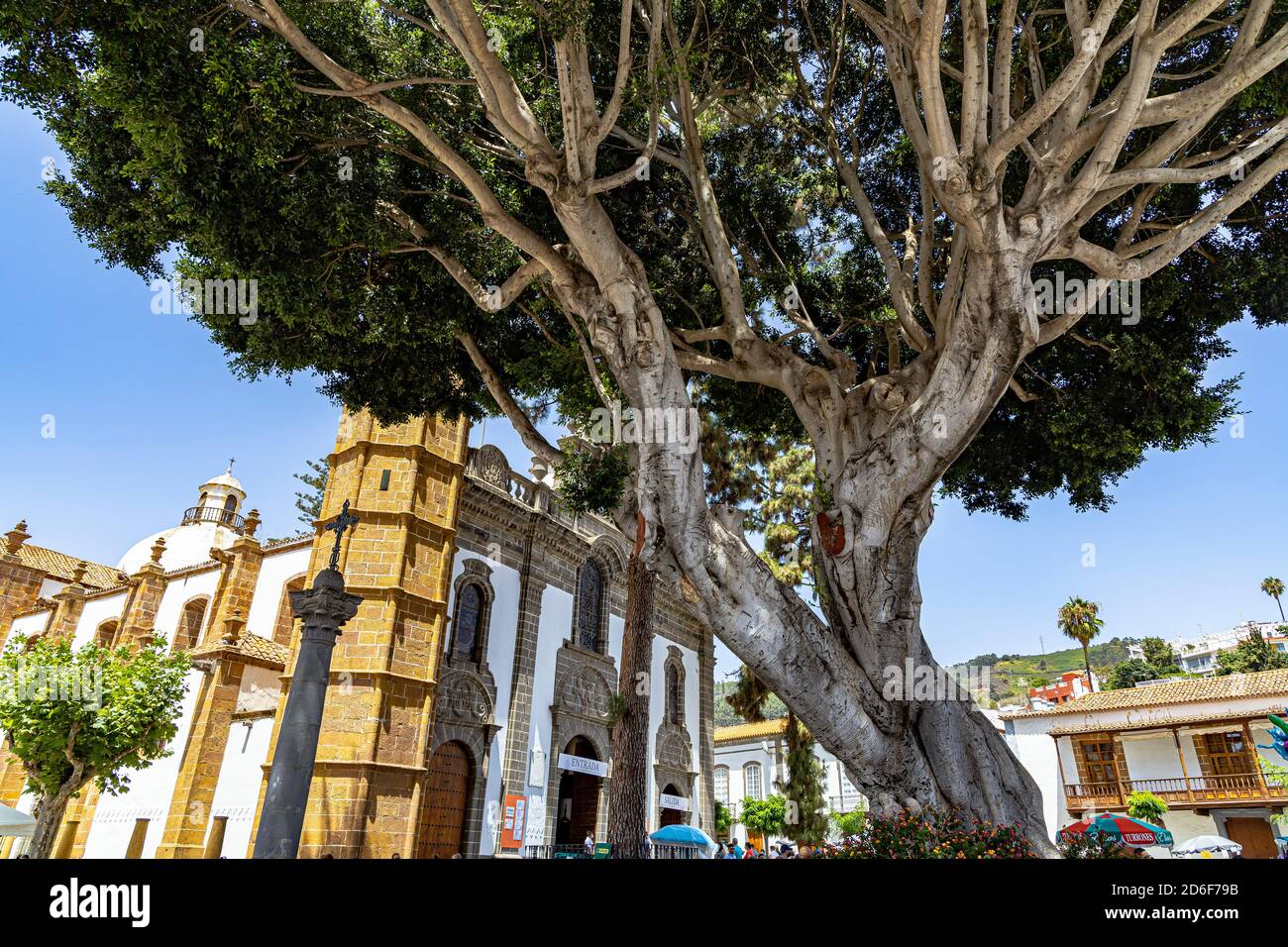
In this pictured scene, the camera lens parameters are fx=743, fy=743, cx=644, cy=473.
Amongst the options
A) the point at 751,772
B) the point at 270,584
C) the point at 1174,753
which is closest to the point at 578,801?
the point at 270,584

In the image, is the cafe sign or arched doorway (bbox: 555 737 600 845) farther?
arched doorway (bbox: 555 737 600 845)

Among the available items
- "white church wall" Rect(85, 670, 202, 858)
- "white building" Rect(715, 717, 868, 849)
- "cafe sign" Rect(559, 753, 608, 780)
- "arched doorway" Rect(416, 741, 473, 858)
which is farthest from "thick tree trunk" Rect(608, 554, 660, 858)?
"white building" Rect(715, 717, 868, 849)

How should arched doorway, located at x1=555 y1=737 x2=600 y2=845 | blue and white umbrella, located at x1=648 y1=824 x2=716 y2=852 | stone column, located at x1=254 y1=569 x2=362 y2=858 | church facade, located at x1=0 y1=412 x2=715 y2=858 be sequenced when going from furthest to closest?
arched doorway, located at x1=555 y1=737 x2=600 y2=845 < blue and white umbrella, located at x1=648 y1=824 x2=716 y2=852 < church facade, located at x1=0 y1=412 x2=715 y2=858 < stone column, located at x1=254 y1=569 x2=362 y2=858

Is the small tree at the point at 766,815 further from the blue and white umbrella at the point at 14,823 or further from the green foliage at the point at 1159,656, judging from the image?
the green foliage at the point at 1159,656

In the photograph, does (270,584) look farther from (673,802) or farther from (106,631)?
(673,802)

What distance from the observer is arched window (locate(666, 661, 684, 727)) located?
1035 inches

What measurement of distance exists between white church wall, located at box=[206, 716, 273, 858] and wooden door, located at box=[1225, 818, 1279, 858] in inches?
1285

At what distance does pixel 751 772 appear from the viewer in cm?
3812

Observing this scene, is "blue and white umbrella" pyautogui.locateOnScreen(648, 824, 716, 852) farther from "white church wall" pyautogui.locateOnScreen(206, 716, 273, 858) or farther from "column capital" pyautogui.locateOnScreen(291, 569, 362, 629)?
"column capital" pyautogui.locateOnScreen(291, 569, 362, 629)

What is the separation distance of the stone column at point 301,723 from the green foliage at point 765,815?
28.6m

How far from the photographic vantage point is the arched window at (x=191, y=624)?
23484mm
